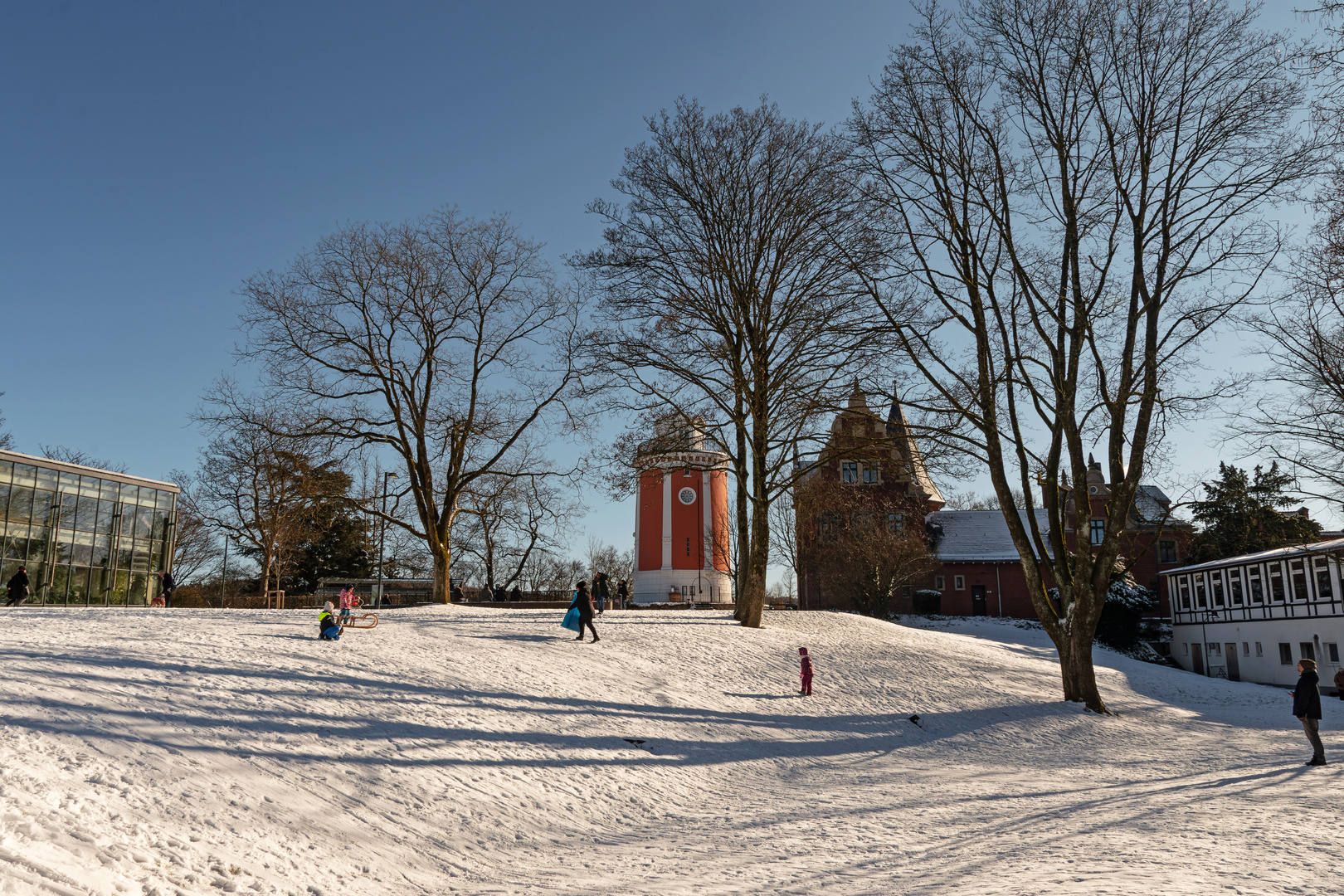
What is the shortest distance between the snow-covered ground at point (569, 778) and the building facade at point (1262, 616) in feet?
60.2

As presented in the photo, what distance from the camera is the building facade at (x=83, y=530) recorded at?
32875 mm

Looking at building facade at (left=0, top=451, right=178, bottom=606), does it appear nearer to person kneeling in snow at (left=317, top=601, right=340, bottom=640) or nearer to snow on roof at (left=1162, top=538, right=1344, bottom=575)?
person kneeling in snow at (left=317, top=601, right=340, bottom=640)

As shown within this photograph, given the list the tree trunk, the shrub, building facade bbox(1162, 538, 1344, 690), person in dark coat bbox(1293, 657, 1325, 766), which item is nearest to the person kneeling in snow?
the tree trunk

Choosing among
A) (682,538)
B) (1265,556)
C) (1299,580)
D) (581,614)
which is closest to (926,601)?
(682,538)

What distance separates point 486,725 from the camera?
427 inches

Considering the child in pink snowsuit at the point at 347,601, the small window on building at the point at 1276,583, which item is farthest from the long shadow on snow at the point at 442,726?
the small window on building at the point at 1276,583

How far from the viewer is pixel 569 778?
985cm

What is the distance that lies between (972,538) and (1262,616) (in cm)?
1778

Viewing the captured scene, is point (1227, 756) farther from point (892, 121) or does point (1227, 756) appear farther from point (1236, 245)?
point (892, 121)

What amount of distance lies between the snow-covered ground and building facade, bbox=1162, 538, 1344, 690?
723 inches

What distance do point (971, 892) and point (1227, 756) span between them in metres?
11.1

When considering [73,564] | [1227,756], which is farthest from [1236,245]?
[73,564]

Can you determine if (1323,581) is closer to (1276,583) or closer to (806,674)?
(1276,583)

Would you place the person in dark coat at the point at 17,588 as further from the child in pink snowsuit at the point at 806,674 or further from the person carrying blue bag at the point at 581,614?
the child in pink snowsuit at the point at 806,674
